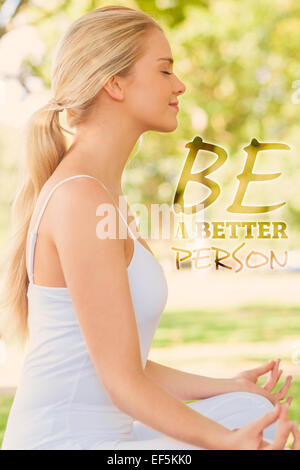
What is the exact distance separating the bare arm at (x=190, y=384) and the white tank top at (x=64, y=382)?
1.21 feet

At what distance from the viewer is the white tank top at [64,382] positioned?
1576 mm

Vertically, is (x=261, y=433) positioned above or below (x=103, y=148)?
below

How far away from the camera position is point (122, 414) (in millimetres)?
1644

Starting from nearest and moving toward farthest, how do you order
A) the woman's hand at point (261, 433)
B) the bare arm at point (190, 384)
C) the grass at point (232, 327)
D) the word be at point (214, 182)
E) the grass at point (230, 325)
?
the woman's hand at point (261, 433) → the bare arm at point (190, 384) → the grass at point (232, 327) → the grass at point (230, 325) → the word be at point (214, 182)

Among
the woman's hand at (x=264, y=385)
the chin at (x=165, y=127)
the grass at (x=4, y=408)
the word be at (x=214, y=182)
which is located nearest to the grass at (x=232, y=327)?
the grass at (x=4, y=408)

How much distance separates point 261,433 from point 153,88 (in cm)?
87

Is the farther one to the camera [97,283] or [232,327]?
[232,327]

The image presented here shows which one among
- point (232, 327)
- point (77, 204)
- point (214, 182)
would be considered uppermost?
point (214, 182)

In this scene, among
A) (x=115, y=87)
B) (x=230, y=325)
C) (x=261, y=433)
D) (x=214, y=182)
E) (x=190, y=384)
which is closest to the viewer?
(x=261, y=433)

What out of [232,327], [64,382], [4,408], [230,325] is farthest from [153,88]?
[230,325]

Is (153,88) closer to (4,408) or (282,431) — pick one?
(282,431)

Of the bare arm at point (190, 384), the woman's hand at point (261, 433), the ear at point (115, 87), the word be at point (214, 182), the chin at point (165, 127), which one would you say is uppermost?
the word be at point (214, 182)

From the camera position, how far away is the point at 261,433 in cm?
142

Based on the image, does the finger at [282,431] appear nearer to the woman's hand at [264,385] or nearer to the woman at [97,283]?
the woman at [97,283]
